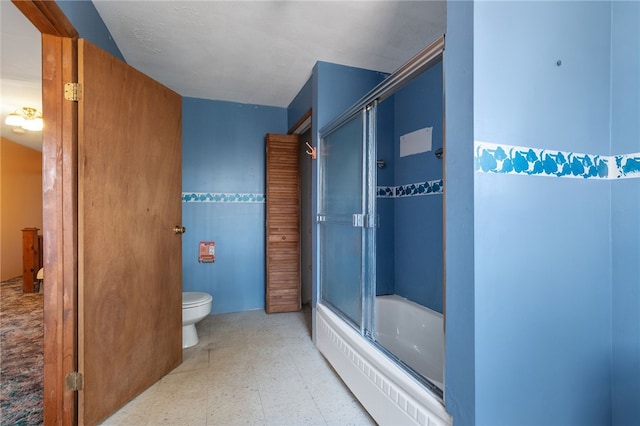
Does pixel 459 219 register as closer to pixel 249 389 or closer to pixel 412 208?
pixel 412 208

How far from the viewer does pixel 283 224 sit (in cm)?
312

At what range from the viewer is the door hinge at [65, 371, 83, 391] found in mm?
1370

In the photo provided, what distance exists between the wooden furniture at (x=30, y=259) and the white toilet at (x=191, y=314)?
3248mm

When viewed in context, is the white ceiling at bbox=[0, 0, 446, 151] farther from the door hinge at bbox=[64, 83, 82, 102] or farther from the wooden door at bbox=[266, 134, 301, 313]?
the wooden door at bbox=[266, 134, 301, 313]

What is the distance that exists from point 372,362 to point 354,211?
0.81 m

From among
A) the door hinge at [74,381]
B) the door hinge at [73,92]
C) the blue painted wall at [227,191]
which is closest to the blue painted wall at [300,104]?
the blue painted wall at [227,191]

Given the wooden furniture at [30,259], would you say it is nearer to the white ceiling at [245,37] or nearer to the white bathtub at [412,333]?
the white ceiling at [245,37]

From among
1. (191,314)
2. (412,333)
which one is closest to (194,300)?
(191,314)

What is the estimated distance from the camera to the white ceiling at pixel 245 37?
1.66m

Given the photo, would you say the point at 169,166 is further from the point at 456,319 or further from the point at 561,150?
the point at 561,150

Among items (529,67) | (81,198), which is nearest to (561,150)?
(529,67)

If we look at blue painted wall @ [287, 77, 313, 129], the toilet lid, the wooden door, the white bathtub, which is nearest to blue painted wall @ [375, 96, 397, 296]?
the white bathtub

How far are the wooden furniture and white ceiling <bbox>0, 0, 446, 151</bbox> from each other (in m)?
2.45

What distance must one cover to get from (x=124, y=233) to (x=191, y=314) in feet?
3.00
